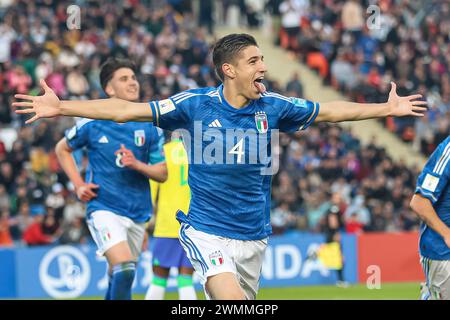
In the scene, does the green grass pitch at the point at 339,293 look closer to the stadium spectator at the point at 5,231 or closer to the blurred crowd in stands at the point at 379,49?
the stadium spectator at the point at 5,231

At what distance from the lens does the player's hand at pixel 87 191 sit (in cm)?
1064

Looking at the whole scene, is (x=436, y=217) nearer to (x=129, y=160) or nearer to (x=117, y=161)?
(x=129, y=160)

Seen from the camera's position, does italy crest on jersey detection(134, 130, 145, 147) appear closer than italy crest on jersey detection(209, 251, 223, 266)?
No

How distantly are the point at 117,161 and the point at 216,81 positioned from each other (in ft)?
45.3

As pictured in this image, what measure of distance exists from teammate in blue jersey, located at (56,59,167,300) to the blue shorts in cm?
98

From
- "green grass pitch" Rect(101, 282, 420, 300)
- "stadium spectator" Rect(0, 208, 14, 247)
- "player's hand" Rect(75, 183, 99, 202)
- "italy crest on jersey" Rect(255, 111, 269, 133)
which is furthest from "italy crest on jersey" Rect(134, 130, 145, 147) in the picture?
"stadium spectator" Rect(0, 208, 14, 247)

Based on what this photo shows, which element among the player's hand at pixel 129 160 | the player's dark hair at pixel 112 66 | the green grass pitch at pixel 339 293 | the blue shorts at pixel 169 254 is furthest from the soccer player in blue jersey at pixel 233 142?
the green grass pitch at pixel 339 293

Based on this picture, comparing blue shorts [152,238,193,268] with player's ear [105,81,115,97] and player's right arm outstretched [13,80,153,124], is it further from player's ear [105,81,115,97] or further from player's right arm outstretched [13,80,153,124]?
player's right arm outstretched [13,80,153,124]

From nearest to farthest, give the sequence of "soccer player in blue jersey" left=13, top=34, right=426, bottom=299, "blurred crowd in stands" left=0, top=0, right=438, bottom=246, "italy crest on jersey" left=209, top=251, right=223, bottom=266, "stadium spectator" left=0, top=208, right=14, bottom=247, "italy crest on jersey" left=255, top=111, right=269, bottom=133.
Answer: "italy crest on jersey" left=209, top=251, right=223, bottom=266 < "soccer player in blue jersey" left=13, top=34, right=426, bottom=299 < "italy crest on jersey" left=255, top=111, right=269, bottom=133 < "stadium spectator" left=0, top=208, right=14, bottom=247 < "blurred crowd in stands" left=0, top=0, right=438, bottom=246

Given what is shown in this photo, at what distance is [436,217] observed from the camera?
8523 millimetres

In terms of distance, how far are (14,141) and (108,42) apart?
15.5ft

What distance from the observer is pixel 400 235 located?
20.8 meters

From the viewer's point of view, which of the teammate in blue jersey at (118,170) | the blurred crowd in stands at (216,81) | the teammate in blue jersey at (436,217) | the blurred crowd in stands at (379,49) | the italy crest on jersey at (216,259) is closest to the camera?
the italy crest on jersey at (216,259)

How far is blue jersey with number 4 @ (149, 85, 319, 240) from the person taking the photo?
26.7 ft
